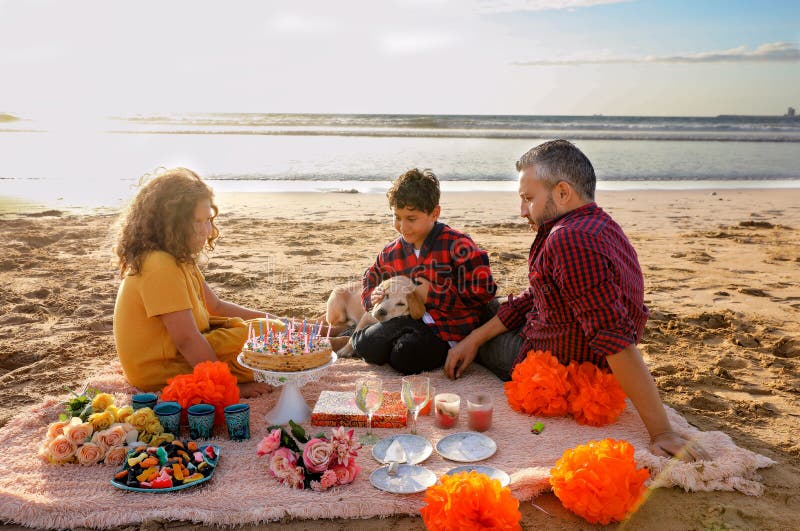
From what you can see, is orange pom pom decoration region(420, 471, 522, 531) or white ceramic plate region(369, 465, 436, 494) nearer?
orange pom pom decoration region(420, 471, 522, 531)

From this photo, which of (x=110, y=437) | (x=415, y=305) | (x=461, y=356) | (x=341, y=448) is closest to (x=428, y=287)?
(x=415, y=305)

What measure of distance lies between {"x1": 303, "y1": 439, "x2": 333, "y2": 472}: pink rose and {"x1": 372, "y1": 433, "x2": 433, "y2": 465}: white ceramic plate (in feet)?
1.29

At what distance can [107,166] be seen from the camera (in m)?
18.0

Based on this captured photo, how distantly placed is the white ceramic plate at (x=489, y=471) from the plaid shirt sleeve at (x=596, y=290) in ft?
3.05

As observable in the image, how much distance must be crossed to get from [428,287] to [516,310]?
75cm

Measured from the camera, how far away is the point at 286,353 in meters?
3.77

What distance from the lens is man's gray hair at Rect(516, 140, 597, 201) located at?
3832 mm

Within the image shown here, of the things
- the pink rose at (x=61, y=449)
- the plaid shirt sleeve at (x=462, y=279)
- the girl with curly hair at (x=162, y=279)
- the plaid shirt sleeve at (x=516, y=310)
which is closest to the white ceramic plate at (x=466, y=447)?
the plaid shirt sleeve at (x=516, y=310)

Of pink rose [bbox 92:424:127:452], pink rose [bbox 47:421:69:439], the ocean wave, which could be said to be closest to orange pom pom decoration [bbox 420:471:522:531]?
pink rose [bbox 92:424:127:452]

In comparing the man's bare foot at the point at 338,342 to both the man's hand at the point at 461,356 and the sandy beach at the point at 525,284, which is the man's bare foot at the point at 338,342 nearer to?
the sandy beach at the point at 525,284

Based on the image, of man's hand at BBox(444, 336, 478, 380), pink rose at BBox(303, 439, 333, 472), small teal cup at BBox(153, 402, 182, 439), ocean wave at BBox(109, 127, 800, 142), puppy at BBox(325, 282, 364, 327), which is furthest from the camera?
ocean wave at BBox(109, 127, 800, 142)

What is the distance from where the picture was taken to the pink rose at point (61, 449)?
3373 millimetres

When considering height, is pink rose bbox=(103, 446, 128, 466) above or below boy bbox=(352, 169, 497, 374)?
below

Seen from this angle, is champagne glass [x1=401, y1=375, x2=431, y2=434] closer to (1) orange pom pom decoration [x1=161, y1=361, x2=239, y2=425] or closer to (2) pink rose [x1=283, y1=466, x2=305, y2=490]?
(2) pink rose [x1=283, y1=466, x2=305, y2=490]
